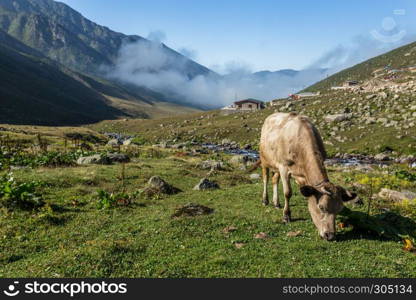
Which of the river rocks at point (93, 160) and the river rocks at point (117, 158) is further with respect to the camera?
the river rocks at point (117, 158)

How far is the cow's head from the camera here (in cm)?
1306

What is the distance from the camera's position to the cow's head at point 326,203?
42.9ft

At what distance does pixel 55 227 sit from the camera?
55.9 feet

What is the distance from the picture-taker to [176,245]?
14000mm

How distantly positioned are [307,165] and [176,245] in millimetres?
6773

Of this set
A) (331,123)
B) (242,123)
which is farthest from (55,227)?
(242,123)

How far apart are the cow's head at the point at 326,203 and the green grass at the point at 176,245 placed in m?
0.64

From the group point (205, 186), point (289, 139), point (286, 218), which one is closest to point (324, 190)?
point (289, 139)

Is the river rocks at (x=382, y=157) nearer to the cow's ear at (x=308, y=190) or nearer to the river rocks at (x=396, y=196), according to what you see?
the river rocks at (x=396, y=196)

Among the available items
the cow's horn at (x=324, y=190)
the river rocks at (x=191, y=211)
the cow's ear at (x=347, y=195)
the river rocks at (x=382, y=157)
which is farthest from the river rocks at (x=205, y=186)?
the river rocks at (x=382, y=157)

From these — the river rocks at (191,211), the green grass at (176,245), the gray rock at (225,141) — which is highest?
the gray rock at (225,141)

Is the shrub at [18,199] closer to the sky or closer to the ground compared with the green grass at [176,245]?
closer to the sky

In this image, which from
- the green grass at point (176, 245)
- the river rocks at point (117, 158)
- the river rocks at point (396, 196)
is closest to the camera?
the green grass at point (176, 245)

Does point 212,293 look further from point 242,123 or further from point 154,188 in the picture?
point 242,123
